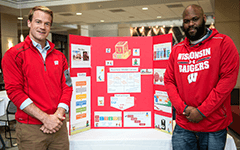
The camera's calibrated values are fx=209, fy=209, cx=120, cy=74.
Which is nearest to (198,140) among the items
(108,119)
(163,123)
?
(163,123)

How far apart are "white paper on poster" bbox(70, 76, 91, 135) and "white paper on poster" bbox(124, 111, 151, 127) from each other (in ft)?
1.29

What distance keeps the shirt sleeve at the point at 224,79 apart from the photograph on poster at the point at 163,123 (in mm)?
607

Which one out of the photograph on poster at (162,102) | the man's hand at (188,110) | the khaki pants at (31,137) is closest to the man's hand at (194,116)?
the man's hand at (188,110)

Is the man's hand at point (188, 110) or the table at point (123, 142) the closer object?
the man's hand at point (188, 110)

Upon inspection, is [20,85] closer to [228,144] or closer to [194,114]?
[194,114]

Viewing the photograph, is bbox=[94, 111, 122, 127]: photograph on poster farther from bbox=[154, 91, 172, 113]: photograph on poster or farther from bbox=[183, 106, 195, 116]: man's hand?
bbox=[183, 106, 195, 116]: man's hand

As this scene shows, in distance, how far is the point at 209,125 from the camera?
1441 millimetres

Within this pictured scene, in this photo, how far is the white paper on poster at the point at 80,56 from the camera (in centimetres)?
202

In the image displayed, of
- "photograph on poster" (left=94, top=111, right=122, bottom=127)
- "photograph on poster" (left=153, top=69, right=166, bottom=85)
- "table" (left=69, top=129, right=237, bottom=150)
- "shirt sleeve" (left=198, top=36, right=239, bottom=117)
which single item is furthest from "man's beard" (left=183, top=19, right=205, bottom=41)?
"photograph on poster" (left=94, top=111, right=122, bottom=127)

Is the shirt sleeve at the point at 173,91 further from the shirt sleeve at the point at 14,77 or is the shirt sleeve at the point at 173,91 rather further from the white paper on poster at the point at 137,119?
the shirt sleeve at the point at 14,77

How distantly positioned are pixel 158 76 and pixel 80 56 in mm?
796

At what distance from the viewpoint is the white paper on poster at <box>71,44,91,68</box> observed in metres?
2.02

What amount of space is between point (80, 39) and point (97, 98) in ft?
2.05

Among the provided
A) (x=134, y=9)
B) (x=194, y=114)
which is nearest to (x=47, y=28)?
(x=194, y=114)
